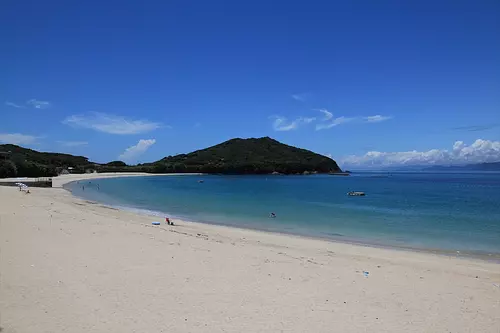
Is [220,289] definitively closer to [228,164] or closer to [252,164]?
[252,164]

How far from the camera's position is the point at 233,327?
5.52m

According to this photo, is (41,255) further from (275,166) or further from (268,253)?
(275,166)

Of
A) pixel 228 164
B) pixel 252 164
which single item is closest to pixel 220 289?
pixel 252 164

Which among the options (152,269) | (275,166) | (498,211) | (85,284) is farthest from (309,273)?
(275,166)

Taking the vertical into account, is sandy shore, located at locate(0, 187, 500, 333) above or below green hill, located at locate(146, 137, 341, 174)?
below

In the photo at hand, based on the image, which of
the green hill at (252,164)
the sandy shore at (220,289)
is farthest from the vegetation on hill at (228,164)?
the sandy shore at (220,289)

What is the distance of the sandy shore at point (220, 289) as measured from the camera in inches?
223

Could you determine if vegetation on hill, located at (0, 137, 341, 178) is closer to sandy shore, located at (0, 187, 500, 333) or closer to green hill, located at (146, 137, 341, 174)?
green hill, located at (146, 137, 341, 174)

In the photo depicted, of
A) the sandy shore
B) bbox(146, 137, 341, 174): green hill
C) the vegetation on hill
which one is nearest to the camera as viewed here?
the sandy shore

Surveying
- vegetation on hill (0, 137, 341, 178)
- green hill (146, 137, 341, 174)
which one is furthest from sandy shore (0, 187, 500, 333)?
green hill (146, 137, 341, 174)

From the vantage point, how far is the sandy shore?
5.66 metres

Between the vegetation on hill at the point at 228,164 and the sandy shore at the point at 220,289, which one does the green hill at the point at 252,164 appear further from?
the sandy shore at the point at 220,289

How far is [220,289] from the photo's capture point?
24.2 ft

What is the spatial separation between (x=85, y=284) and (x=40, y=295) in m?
0.93
